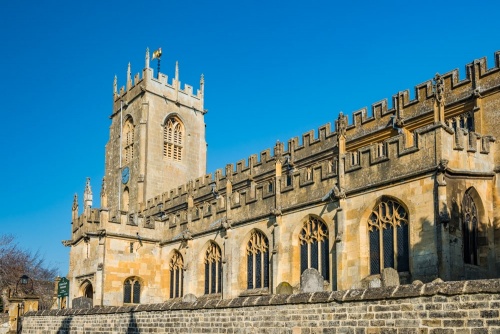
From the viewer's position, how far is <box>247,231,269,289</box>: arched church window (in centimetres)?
2330

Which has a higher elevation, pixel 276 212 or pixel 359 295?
pixel 276 212

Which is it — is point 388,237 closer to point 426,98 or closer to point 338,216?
point 338,216

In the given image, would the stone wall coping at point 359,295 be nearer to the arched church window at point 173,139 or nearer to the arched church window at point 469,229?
the arched church window at point 469,229

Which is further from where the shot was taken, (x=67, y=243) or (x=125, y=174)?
(x=125, y=174)

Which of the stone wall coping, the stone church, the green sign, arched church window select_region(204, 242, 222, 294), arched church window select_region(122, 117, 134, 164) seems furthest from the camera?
arched church window select_region(122, 117, 134, 164)

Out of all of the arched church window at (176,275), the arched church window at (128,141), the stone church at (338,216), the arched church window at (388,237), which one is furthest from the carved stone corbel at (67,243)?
the arched church window at (388,237)

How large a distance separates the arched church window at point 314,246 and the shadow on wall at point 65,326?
28.0 feet

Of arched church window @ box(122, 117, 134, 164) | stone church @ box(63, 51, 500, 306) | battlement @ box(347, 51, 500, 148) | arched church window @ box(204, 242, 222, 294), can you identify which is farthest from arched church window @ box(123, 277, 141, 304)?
arched church window @ box(122, 117, 134, 164)

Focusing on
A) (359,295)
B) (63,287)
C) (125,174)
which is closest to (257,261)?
(63,287)

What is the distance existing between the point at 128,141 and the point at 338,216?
85.5ft

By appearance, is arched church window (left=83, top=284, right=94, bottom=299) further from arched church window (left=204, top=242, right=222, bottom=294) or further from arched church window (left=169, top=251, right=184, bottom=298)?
arched church window (left=204, top=242, right=222, bottom=294)

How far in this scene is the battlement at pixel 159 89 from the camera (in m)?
42.2

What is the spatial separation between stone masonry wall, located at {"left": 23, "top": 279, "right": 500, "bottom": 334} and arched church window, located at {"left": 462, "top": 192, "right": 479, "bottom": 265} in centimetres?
658

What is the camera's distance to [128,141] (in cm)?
4344
